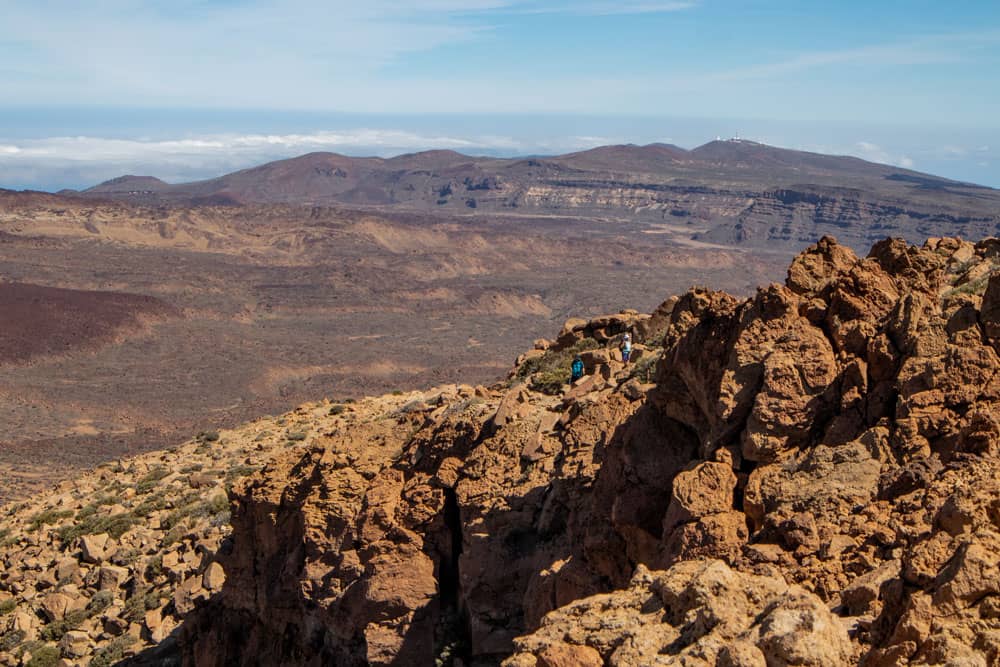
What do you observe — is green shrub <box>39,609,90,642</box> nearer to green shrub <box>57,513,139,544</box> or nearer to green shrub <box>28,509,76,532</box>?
green shrub <box>57,513,139,544</box>

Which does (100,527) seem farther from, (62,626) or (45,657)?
(45,657)

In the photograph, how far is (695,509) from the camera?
644 centimetres

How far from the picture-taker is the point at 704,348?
789 centimetres

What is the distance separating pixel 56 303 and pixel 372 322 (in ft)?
72.3

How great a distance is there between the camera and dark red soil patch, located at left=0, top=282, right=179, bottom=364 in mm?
61219

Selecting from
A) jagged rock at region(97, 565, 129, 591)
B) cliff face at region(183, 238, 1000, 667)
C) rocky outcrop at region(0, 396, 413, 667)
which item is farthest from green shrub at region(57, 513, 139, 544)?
cliff face at region(183, 238, 1000, 667)

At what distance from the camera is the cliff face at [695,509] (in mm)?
4625

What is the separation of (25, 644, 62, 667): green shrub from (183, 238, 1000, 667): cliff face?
3072 millimetres

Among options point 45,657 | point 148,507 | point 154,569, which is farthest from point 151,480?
point 45,657

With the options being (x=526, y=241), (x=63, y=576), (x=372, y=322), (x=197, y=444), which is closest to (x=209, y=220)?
(x=526, y=241)

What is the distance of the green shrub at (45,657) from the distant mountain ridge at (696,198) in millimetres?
118230

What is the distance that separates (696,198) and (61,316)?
116997mm

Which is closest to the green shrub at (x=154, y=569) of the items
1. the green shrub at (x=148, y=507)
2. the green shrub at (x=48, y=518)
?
the green shrub at (x=148, y=507)

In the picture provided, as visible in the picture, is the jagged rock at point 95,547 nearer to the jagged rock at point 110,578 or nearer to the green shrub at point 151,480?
the jagged rock at point 110,578
